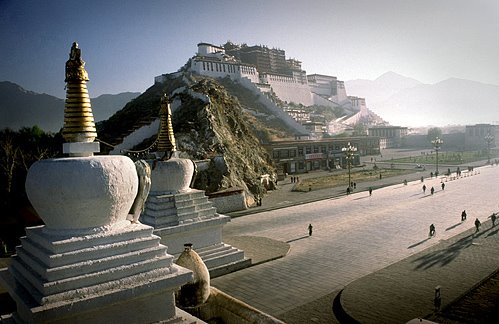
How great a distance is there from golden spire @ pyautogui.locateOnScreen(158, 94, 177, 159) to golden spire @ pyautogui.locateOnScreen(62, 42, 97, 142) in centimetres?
816

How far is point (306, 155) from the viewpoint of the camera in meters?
65.0

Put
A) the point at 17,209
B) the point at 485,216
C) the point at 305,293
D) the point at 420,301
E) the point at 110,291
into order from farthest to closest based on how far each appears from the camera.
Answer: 1. the point at 17,209
2. the point at 485,216
3. the point at 305,293
4. the point at 420,301
5. the point at 110,291

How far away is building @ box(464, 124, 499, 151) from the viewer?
115 m

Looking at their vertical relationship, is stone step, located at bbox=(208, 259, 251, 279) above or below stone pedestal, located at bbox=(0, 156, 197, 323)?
below

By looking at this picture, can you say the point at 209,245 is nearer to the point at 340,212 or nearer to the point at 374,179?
the point at 340,212

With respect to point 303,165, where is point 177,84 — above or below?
above

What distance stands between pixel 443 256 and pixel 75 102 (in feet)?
61.2

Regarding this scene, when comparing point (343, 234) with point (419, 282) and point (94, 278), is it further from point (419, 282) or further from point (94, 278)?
point (94, 278)

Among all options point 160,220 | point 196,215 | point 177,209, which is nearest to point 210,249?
point 196,215

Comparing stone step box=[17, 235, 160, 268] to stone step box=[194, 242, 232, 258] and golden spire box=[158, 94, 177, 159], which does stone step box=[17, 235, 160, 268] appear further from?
stone step box=[194, 242, 232, 258]

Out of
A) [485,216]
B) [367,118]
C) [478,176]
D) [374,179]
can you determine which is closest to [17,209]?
[485,216]

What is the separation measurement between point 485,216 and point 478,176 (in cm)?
3206

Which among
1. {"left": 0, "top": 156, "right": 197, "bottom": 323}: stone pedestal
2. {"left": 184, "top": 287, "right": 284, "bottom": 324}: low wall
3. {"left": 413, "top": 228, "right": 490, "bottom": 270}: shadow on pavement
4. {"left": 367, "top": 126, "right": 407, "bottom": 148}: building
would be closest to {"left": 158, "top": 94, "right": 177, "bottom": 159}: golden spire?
{"left": 184, "top": 287, "right": 284, "bottom": 324}: low wall

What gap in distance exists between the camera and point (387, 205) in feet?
116
